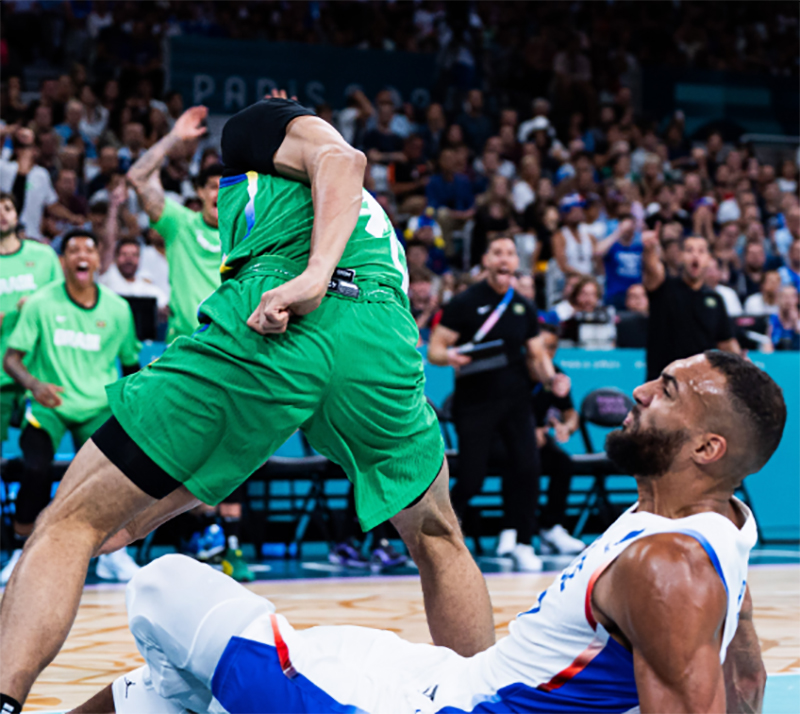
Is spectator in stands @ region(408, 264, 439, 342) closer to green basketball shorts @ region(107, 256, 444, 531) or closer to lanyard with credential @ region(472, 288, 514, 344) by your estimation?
lanyard with credential @ region(472, 288, 514, 344)

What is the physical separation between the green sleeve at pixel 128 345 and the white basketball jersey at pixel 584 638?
5.37 metres

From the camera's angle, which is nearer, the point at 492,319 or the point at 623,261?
the point at 492,319

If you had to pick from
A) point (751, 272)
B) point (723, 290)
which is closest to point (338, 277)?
point (723, 290)

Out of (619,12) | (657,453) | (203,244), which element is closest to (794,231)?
(619,12)

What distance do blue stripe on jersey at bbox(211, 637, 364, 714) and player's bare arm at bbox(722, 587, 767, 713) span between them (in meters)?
0.73

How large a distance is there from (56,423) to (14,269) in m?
1.21

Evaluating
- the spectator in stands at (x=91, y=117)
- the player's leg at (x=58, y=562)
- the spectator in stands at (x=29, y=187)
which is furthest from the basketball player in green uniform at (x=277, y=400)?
the spectator in stands at (x=91, y=117)

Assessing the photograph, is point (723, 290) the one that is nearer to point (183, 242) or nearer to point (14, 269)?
point (183, 242)

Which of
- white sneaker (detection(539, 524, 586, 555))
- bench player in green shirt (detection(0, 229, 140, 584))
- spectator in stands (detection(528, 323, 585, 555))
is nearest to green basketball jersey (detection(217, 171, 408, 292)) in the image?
bench player in green shirt (detection(0, 229, 140, 584))

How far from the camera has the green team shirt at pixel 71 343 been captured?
707 cm

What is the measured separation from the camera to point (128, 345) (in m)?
A: 7.27

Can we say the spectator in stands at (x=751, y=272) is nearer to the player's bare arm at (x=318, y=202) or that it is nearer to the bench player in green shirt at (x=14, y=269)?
the bench player in green shirt at (x=14, y=269)

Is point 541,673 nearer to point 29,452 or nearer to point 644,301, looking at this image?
point 29,452

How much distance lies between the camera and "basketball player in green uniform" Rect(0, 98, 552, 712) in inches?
105
